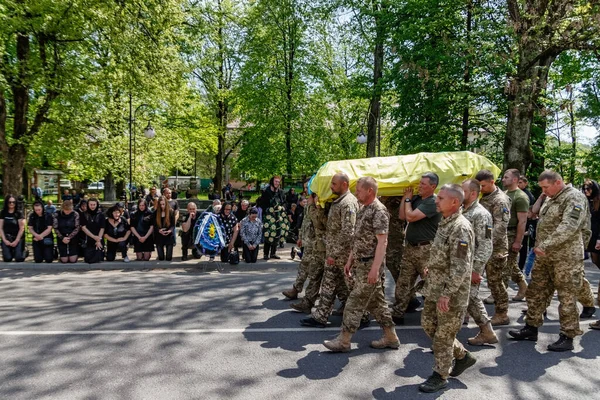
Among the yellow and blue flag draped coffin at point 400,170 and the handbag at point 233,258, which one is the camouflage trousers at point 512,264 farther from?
the handbag at point 233,258

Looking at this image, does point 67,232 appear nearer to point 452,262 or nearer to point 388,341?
point 388,341

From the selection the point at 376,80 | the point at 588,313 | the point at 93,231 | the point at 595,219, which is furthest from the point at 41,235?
the point at 376,80

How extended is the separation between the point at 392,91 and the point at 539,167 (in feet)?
20.7

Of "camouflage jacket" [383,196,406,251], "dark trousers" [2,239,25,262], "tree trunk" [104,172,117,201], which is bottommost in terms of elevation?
"dark trousers" [2,239,25,262]

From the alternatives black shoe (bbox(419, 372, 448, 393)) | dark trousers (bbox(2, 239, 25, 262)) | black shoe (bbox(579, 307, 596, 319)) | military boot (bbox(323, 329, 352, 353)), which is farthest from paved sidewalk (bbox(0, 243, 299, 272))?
black shoe (bbox(419, 372, 448, 393))

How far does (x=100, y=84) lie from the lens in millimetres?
14422

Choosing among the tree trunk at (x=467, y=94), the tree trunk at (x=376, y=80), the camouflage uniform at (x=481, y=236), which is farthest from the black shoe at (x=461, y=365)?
A: the tree trunk at (x=376, y=80)

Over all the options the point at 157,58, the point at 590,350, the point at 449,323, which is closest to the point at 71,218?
the point at 157,58

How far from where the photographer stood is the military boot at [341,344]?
5.16 metres

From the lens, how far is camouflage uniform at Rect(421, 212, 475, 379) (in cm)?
425

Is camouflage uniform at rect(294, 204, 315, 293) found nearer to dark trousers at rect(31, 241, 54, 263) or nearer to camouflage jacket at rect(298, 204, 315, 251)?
camouflage jacket at rect(298, 204, 315, 251)

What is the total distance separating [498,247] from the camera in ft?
20.2

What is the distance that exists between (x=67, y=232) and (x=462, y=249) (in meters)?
9.47

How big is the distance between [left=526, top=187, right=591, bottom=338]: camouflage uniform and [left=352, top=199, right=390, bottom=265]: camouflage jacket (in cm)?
195
